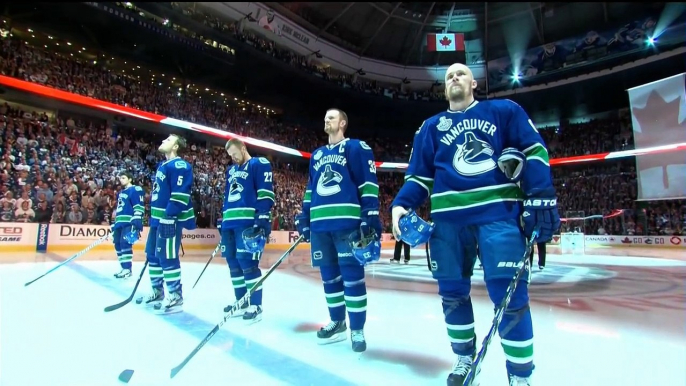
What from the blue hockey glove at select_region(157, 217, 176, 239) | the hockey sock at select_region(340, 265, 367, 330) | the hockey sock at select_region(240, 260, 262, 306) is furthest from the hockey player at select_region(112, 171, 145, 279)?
the hockey sock at select_region(340, 265, 367, 330)

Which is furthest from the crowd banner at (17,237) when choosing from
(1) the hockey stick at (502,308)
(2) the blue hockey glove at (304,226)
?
(1) the hockey stick at (502,308)

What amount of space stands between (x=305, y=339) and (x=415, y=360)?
83 centimetres

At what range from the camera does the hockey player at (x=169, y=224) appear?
364 cm

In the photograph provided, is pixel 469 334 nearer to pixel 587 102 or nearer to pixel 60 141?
pixel 60 141

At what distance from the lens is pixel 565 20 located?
21.7 m

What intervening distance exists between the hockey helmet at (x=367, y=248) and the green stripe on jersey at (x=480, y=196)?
27.9 inches

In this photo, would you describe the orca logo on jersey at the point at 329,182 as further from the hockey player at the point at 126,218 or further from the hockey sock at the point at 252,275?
the hockey player at the point at 126,218

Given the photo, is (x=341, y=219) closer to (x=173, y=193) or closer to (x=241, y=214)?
(x=241, y=214)

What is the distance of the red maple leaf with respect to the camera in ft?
43.6

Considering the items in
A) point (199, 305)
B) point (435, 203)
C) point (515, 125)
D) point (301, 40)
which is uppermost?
point (301, 40)

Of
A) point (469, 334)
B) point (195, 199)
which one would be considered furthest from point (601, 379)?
point (195, 199)

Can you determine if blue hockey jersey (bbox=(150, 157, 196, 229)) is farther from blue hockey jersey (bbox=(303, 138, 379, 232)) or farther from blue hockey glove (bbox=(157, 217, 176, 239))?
blue hockey jersey (bbox=(303, 138, 379, 232))

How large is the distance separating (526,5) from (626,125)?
8322 mm

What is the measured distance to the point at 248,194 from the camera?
11.6 feet
